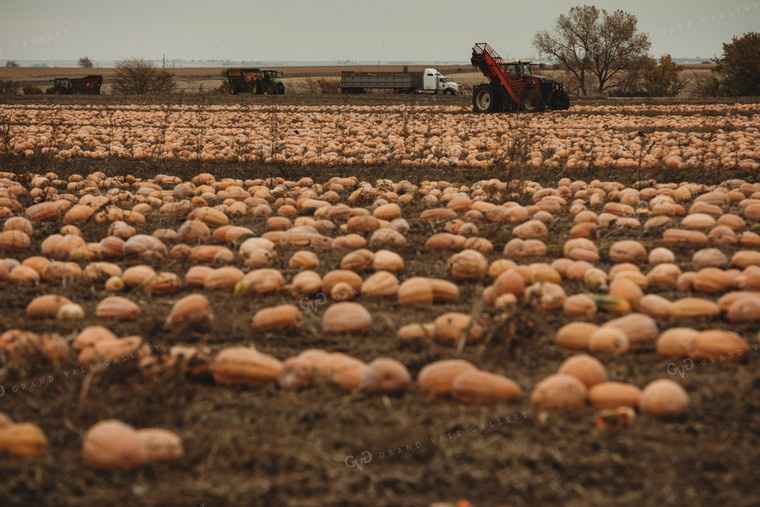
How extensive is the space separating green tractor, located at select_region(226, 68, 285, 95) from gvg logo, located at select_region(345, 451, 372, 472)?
125ft

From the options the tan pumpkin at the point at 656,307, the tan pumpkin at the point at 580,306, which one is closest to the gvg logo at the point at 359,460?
the tan pumpkin at the point at 580,306

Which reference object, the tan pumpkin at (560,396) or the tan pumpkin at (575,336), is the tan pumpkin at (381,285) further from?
the tan pumpkin at (560,396)

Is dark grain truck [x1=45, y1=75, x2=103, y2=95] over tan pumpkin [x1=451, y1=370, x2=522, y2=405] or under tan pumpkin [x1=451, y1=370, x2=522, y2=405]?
over

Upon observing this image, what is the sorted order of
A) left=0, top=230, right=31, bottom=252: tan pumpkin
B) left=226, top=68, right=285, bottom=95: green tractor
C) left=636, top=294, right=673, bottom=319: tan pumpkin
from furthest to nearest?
left=226, top=68, right=285, bottom=95: green tractor → left=0, top=230, right=31, bottom=252: tan pumpkin → left=636, top=294, right=673, bottom=319: tan pumpkin

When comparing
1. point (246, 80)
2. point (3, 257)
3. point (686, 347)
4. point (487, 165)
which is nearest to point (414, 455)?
point (686, 347)

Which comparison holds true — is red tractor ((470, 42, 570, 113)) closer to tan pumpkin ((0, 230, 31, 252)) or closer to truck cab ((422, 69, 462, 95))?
tan pumpkin ((0, 230, 31, 252))

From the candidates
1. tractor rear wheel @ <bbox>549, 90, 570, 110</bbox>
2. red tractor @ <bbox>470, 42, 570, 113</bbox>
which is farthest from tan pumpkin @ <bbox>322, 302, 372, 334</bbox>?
tractor rear wheel @ <bbox>549, 90, 570, 110</bbox>

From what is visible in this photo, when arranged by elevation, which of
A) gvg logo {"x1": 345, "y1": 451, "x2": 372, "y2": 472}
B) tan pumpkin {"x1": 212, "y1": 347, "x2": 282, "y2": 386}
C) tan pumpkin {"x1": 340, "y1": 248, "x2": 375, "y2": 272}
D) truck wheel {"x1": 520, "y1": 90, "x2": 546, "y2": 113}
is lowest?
gvg logo {"x1": 345, "y1": 451, "x2": 372, "y2": 472}

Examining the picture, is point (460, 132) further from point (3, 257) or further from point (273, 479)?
point (273, 479)

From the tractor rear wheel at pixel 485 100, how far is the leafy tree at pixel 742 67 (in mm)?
23292

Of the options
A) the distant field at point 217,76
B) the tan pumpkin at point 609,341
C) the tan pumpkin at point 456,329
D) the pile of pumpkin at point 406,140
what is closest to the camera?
the tan pumpkin at point 609,341

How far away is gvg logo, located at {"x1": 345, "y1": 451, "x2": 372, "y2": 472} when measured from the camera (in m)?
2.03

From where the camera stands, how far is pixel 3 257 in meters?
4.38

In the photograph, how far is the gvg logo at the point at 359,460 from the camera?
203cm
